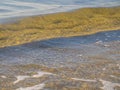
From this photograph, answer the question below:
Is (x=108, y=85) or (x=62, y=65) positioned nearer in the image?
(x=108, y=85)

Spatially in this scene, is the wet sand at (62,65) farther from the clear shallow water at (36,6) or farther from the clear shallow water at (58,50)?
the clear shallow water at (36,6)

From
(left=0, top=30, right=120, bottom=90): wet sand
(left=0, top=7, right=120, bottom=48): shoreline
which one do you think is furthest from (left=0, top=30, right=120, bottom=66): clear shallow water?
(left=0, top=7, right=120, bottom=48): shoreline

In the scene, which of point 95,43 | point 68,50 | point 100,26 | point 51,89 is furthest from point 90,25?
point 51,89

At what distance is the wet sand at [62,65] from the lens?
15.1 feet

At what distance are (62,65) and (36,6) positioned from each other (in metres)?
5.81

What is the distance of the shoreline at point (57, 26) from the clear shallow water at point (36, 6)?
1.91ft

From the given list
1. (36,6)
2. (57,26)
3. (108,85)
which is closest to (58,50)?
(108,85)

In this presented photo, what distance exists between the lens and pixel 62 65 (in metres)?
5.35

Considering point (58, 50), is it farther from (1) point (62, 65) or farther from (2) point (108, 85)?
(2) point (108, 85)

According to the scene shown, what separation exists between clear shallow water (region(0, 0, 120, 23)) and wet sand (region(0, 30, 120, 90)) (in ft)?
8.58

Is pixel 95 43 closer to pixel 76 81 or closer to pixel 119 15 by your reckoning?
pixel 76 81

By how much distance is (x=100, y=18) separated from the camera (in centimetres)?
931

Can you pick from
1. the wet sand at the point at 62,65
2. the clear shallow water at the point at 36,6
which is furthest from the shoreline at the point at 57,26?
the clear shallow water at the point at 36,6

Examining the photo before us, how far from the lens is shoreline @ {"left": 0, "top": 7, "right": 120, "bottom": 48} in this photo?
23.0ft
